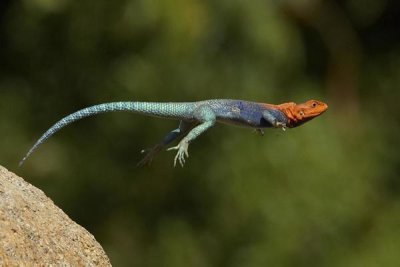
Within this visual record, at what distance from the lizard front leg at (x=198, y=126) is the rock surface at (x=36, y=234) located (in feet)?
1.12

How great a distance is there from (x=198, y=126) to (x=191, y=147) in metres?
4.81

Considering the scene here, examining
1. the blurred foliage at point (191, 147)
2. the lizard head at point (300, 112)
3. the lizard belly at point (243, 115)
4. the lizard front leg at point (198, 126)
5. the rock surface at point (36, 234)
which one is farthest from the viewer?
the blurred foliage at point (191, 147)

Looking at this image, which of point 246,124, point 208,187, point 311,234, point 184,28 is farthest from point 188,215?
point 246,124

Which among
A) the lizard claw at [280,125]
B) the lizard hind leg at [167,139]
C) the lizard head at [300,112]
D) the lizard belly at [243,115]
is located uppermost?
the lizard head at [300,112]

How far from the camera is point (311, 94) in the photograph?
28.8 ft

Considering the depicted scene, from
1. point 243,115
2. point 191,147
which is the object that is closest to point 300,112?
point 243,115

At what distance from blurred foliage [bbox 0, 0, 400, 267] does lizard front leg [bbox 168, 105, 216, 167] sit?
14.1ft

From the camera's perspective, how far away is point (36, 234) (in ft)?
10.7

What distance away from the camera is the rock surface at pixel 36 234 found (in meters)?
3.14

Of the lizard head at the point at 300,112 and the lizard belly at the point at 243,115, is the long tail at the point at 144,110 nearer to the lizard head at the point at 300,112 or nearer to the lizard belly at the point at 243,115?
the lizard belly at the point at 243,115

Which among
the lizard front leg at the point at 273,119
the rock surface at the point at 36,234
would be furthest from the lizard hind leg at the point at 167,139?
the rock surface at the point at 36,234

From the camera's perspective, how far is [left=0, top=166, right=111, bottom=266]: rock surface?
3.14 meters

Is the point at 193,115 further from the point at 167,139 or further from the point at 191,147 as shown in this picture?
the point at 191,147

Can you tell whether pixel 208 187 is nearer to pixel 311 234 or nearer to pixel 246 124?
pixel 311 234
